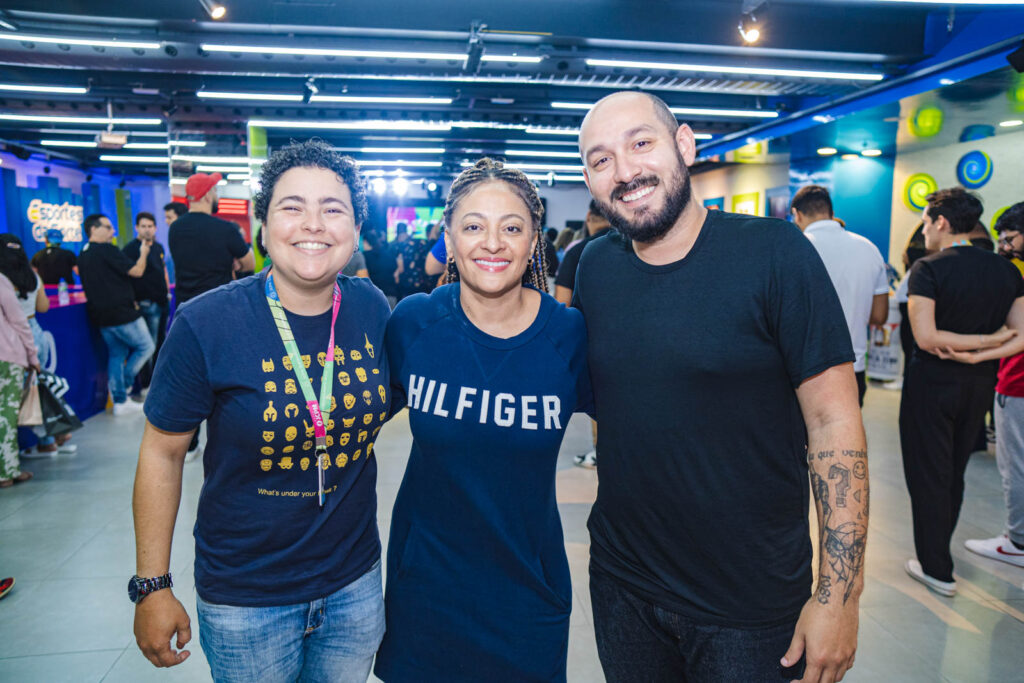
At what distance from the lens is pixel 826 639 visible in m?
1.14

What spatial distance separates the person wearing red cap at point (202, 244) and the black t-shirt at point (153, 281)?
2.38 metres

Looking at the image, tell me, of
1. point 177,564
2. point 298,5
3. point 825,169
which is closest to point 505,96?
point 298,5

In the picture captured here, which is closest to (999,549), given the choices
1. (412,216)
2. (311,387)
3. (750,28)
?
(311,387)

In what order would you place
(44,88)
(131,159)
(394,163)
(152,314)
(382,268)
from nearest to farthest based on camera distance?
(152,314) → (382,268) → (44,88) → (131,159) → (394,163)

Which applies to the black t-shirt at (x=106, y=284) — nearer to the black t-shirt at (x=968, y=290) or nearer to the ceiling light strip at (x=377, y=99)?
the ceiling light strip at (x=377, y=99)

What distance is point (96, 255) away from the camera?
19.0 feet

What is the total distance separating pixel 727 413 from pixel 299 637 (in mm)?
1047

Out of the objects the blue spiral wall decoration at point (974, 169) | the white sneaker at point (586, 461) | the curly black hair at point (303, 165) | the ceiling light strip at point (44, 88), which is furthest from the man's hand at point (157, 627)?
the blue spiral wall decoration at point (974, 169)

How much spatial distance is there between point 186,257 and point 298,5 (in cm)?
276

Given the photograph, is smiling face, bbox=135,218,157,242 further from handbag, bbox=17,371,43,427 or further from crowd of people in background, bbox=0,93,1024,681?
crowd of people in background, bbox=0,93,1024,681

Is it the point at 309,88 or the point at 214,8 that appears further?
the point at 309,88

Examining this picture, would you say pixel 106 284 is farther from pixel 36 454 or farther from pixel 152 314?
pixel 36 454

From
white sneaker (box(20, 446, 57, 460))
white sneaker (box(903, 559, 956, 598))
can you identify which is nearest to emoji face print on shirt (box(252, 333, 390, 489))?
white sneaker (box(903, 559, 956, 598))

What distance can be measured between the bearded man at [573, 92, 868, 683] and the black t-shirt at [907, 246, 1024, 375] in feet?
6.81
